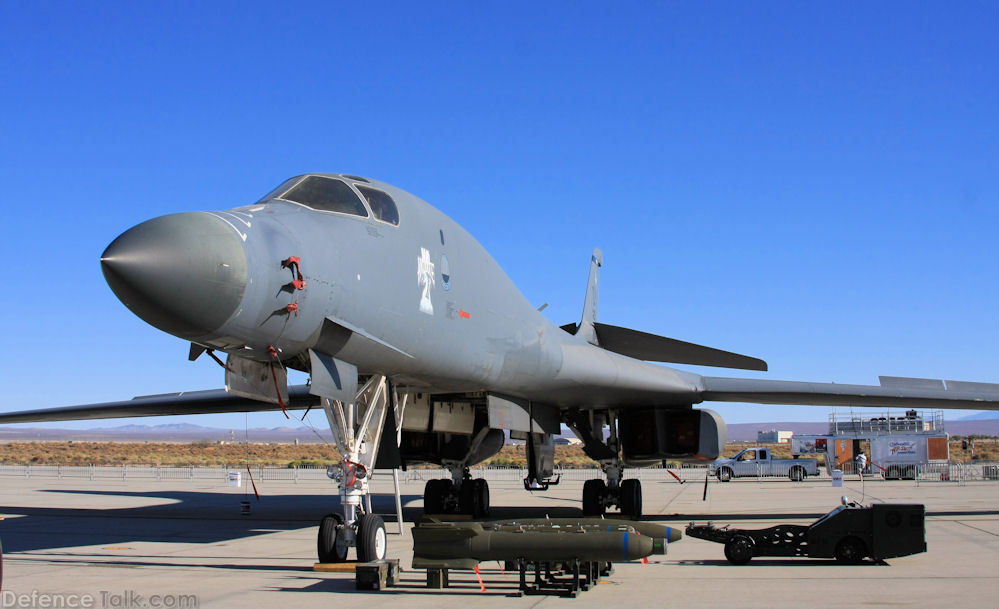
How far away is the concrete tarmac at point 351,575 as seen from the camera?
282 inches

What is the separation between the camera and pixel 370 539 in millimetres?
8594

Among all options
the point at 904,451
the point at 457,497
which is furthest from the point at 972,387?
the point at 904,451

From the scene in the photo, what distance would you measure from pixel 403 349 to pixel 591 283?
1158 cm

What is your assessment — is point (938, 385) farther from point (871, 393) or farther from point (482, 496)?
point (482, 496)

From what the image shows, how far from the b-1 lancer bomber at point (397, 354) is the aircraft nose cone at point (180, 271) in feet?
0.04

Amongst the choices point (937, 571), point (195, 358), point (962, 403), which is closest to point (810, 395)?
point (962, 403)

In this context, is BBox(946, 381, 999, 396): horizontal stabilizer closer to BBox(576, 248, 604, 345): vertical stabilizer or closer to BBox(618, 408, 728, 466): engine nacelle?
BBox(618, 408, 728, 466): engine nacelle

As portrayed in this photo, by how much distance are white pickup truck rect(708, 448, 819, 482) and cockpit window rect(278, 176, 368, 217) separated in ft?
94.6

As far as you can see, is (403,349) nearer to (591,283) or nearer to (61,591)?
(61,591)

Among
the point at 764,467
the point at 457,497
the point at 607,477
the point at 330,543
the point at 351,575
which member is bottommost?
the point at 764,467

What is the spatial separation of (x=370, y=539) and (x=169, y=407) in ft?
32.9

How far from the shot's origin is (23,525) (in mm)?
15000

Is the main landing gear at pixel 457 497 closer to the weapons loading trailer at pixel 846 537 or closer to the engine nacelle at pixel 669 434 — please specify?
the engine nacelle at pixel 669 434

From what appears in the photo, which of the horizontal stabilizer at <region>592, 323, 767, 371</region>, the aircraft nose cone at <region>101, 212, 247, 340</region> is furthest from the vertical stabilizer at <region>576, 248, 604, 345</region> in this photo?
the aircraft nose cone at <region>101, 212, 247, 340</region>
